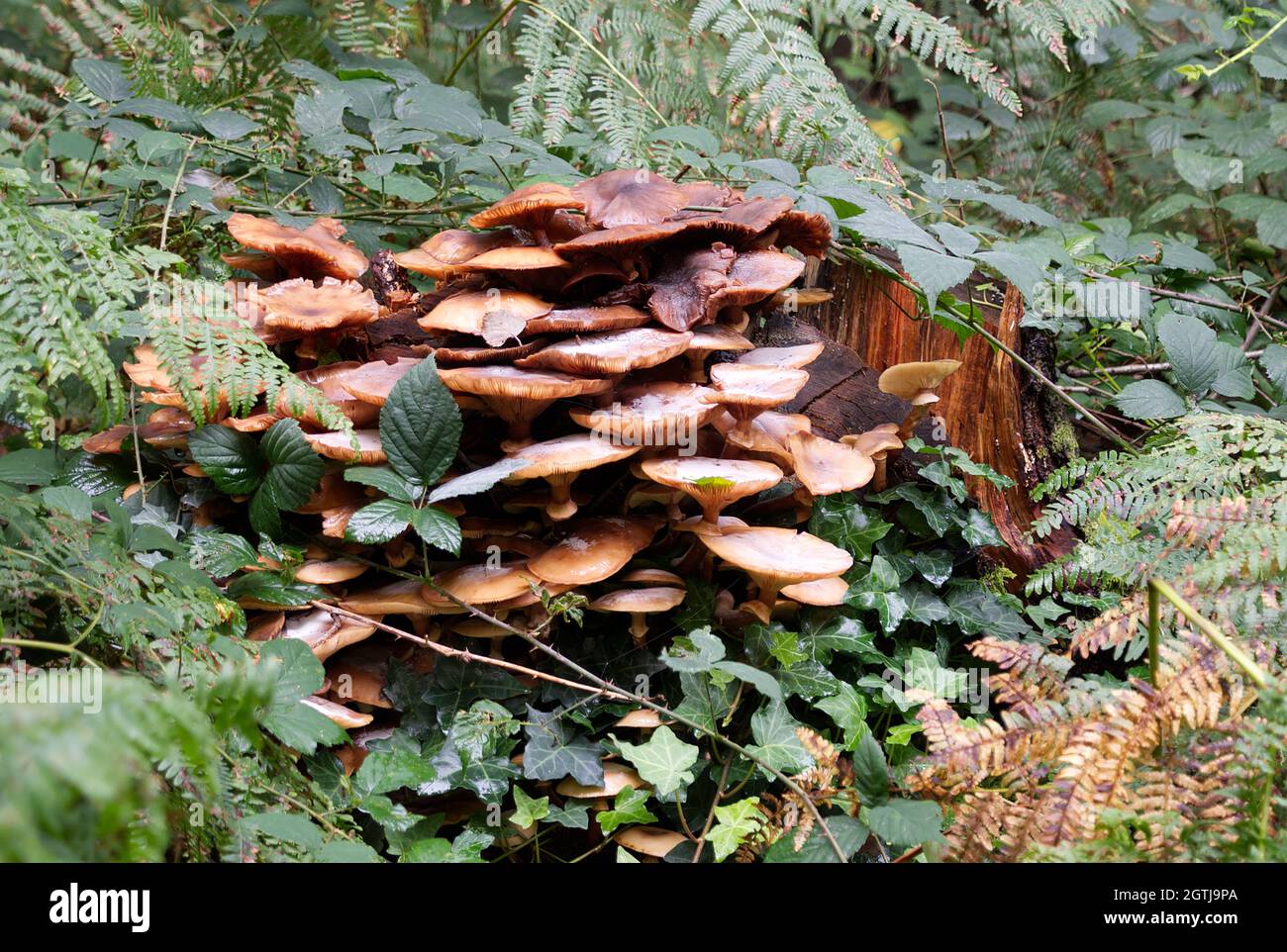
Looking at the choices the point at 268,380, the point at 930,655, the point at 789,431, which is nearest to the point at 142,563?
the point at 268,380

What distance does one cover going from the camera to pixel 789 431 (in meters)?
2.44

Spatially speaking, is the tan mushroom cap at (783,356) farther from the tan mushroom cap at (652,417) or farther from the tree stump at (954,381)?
the tree stump at (954,381)

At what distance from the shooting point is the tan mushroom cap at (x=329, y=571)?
221 cm

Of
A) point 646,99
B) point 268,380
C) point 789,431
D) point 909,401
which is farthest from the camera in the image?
point 646,99

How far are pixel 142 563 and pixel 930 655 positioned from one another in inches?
75.9

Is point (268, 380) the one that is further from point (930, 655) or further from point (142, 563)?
point (930, 655)

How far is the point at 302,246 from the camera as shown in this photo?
2373 mm

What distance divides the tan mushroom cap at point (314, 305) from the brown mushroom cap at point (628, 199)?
2.05 ft

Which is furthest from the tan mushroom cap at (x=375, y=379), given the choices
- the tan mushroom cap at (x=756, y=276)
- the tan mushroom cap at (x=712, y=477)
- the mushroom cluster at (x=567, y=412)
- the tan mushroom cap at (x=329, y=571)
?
the tan mushroom cap at (x=756, y=276)

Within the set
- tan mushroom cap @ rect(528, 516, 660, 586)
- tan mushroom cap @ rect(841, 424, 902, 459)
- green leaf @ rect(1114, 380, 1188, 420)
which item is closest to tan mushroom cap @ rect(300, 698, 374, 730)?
tan mushroom cap @ rect(528, 516, 660, 586)

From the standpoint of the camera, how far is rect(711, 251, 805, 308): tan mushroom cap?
228 cm

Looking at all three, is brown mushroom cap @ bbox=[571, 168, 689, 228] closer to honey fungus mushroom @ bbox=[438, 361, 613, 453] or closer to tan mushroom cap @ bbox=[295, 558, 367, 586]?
honey fungus mushroom @ bbox=[438, 361, 613, 453]

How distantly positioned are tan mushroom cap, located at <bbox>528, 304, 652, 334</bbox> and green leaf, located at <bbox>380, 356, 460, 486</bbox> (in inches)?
10.8

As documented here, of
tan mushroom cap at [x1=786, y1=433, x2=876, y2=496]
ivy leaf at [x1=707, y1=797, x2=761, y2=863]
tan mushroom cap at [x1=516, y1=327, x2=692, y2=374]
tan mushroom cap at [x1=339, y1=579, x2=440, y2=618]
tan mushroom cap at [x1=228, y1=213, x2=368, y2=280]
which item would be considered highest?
tan mushroom cap at [x1=228, y1=213, x2=368, y2=280]
